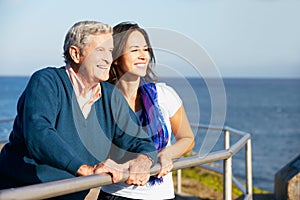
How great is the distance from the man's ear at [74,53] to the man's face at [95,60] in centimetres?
2

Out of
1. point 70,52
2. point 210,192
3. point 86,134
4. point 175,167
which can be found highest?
point 70,52

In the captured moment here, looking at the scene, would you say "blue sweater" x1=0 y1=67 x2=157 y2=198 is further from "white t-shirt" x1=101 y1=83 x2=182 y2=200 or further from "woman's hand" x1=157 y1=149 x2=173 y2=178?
"white t-shirt" x1=101 y1=83 x2=182 y2=200

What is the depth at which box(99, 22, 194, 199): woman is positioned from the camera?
9.28 ft

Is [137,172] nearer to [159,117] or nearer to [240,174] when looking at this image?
[159,117]

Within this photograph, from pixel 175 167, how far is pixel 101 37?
685 mm

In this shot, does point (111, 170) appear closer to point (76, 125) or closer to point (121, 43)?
point (76, 125)

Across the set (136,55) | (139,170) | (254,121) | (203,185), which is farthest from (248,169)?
(254,121)

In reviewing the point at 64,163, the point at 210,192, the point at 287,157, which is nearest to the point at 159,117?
the point at 64,163

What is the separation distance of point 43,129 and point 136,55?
0.77 metres

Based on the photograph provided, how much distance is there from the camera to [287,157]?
43469 millimetres

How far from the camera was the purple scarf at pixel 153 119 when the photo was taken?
289 cm

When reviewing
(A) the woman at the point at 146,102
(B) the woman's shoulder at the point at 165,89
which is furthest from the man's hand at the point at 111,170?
(B) the woman's shoulder at the point at 165,89

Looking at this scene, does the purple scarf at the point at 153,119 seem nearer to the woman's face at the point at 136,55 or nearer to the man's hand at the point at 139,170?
the woman's face at the point at 136,55

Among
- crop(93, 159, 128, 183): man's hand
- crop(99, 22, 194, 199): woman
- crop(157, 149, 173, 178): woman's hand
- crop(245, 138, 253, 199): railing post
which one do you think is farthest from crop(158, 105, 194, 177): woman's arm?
crop(245, 138, 253, 199): railing post
